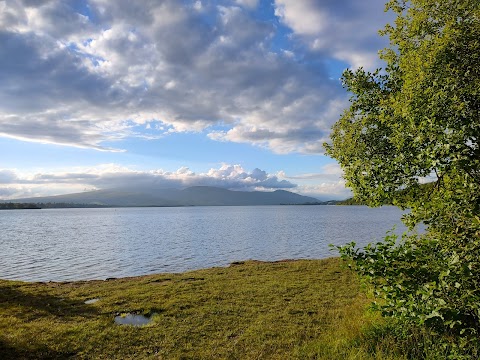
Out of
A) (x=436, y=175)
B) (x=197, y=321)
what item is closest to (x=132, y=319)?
(x=197, y=321)

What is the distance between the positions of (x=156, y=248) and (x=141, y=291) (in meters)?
42.4

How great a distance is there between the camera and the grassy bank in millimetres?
14469

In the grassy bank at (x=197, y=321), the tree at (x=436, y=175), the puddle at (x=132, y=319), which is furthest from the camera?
the puddle at (x=132, y=319)

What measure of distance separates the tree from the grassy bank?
437cm

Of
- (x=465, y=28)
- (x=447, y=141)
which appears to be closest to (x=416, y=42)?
(x=465, y=28)

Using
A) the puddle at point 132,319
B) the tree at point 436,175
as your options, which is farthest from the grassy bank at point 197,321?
the tree at point 436,175

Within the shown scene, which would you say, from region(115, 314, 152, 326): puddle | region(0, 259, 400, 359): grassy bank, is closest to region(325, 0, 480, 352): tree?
region(0, 259, 400, 359): grassy bank

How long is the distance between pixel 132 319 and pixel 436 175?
17912 millimetres

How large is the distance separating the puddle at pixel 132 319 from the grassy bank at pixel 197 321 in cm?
51

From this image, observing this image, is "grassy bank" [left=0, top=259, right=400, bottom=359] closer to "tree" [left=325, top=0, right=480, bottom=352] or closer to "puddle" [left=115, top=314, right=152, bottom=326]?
"puddle" [left=115, top=314, right=152, bottom=326]

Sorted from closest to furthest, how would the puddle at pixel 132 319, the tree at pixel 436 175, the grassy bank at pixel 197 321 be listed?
the tree at pixel 436 175
the grassy bank at pixel 197 321
the puddle at pixel 132 319

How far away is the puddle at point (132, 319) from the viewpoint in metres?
18.8

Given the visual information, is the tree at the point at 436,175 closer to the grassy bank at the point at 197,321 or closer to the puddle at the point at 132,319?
the grassy bank at the point at 197,321

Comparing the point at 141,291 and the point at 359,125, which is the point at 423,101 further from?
the point at 141,291
